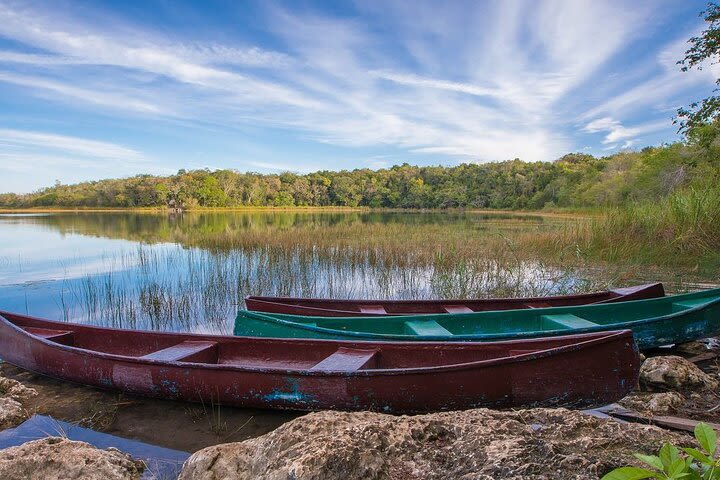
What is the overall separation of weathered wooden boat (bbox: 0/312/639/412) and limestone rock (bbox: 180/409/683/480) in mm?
1207

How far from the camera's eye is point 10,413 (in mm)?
3842

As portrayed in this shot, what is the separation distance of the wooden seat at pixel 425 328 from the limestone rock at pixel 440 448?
250cm

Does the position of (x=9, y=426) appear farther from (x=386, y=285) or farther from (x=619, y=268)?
(x=619, y=268)

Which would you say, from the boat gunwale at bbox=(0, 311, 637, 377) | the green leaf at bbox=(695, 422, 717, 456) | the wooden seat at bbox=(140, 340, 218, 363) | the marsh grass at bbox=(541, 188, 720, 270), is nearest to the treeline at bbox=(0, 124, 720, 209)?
the marsh grass at bbox=(541, 188, 720, 270)

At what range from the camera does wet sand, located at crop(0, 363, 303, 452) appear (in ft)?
11.9

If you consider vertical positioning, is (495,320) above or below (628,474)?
below

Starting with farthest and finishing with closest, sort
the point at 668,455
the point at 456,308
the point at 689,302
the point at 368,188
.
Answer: the point at 368,188 → the point at 456,308 → the point at 689,302 → the point at 668,455

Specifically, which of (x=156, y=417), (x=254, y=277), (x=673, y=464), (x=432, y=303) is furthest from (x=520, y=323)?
(x=254, y=277)

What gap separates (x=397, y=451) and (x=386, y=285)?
25.0 ft

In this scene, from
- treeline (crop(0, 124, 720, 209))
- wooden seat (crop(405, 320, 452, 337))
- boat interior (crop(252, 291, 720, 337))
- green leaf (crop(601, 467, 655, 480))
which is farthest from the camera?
treeline (crop(0, 124, 720, 209))

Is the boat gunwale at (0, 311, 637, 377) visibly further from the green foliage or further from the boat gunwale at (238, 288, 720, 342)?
the green foliage

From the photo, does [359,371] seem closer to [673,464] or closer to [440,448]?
[440,448]

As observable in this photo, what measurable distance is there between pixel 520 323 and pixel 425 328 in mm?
1291

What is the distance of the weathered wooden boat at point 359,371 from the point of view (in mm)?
3371
